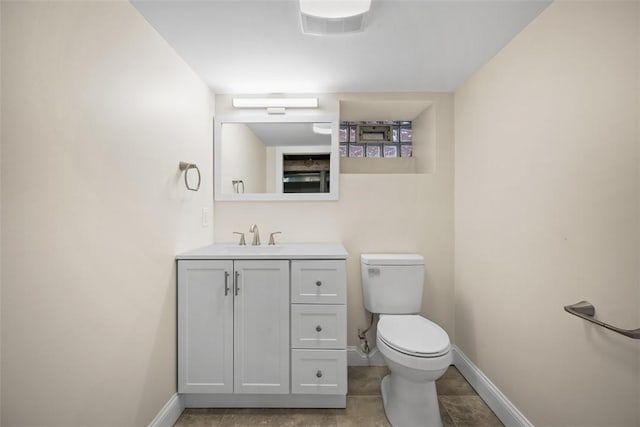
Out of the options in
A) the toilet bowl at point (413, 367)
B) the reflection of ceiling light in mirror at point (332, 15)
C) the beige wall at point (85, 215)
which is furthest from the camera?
the toilet bowl at point (413, 367)

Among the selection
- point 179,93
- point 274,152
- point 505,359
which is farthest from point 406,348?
point 179,93

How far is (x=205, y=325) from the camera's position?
5.59ft

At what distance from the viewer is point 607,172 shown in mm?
1063

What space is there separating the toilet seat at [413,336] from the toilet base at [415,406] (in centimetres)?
25

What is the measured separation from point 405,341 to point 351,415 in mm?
592

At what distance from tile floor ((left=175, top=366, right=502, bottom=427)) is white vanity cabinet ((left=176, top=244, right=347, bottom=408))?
0.13 metres

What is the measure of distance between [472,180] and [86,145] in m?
2.14

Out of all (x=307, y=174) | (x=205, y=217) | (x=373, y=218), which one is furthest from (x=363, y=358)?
(x=205, y=217)

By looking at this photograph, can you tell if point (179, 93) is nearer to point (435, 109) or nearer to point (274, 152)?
point (274, 152)

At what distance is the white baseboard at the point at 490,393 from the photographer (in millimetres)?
1534

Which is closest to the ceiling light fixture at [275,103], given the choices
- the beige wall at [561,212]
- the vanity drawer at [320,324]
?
the beige wall at [561,212]

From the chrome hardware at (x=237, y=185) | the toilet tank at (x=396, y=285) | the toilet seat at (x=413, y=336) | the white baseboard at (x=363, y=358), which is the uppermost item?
the chrome hardware at (x=237, y=185)

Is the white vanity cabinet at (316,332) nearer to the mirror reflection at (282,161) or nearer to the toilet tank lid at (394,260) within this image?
the toilet tank lid at (394,260)

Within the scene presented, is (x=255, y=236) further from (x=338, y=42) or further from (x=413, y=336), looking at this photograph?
(x=338, y=42)
